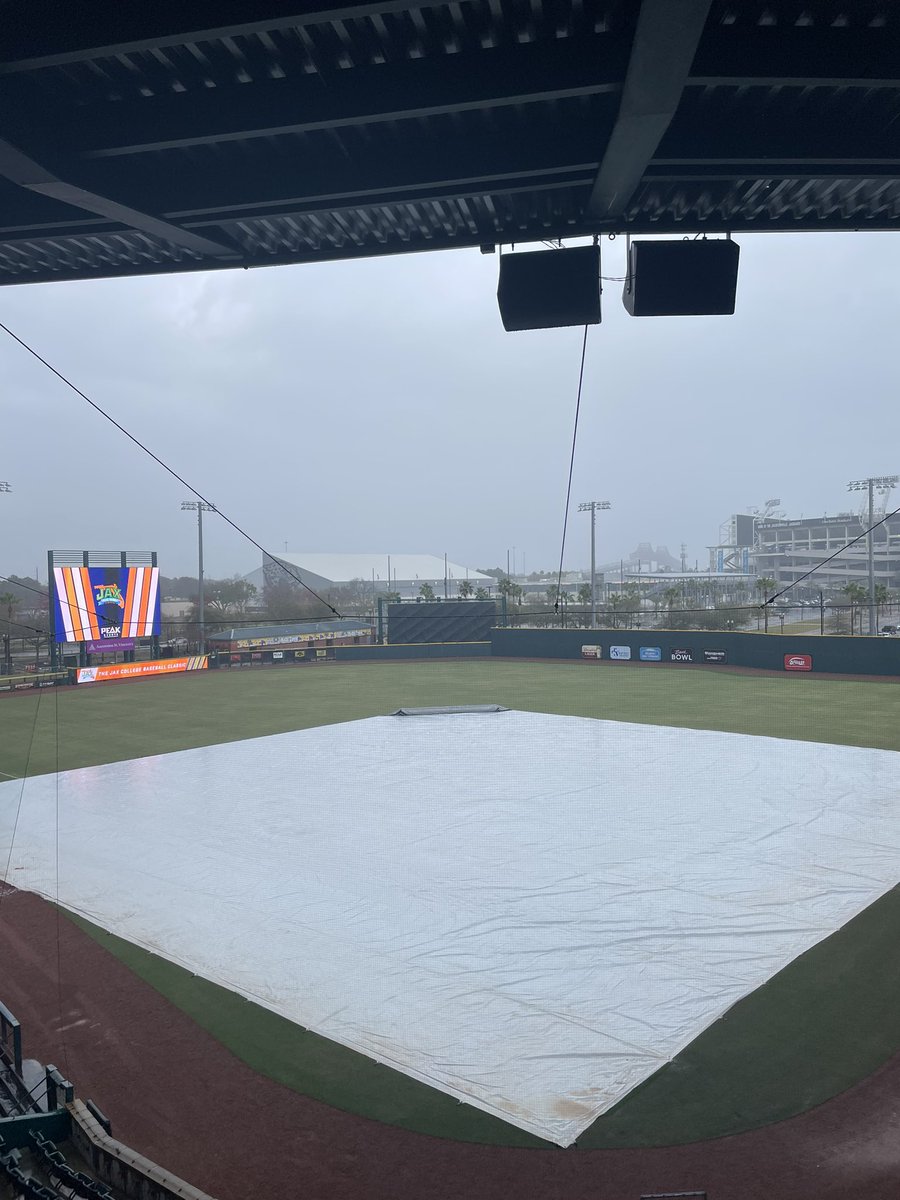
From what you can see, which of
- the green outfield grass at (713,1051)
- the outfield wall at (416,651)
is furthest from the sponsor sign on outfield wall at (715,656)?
the green outfield grass at (713,1051)

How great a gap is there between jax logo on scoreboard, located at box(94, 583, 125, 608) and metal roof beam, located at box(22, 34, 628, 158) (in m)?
32.9

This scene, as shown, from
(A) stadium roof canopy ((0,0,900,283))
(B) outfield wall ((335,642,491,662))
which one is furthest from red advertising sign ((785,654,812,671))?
(A) stadium roof canopy ((0,0,900,283))

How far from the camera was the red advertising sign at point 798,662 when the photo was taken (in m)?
33.5

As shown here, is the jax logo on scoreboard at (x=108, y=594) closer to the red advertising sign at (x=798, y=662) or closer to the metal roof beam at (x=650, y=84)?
the red advertising sign at (x=798, y=662)

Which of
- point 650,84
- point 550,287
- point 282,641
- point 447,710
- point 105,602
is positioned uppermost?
point 650,84

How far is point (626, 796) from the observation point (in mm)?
16188

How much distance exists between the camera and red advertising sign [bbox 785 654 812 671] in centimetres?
3347

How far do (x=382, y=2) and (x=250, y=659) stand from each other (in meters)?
42.4

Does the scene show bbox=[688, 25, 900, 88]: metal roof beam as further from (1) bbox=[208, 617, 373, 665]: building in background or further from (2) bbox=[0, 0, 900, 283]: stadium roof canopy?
(1) bbox=[208, 617, 373, 665]: building in background

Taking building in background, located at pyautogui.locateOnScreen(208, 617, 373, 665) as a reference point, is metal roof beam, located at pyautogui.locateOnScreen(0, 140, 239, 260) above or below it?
above

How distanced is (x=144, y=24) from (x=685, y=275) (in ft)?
11.4

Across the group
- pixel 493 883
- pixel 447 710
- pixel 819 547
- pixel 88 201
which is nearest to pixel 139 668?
pixel 447 710

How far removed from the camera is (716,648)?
3691 cm

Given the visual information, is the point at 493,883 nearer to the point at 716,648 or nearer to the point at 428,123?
the point at 428,123
